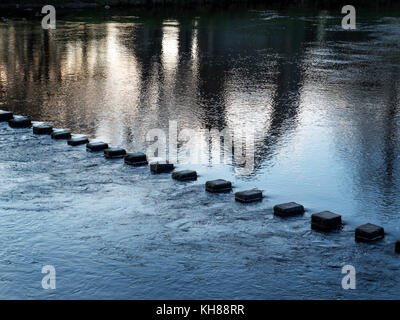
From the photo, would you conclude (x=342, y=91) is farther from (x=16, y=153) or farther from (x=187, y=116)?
(x=16, y=153)

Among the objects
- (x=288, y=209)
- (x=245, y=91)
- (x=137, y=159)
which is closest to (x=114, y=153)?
(x=137, y=159)

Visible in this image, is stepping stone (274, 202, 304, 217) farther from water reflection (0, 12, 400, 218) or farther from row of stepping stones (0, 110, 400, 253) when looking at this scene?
water reflection (0, 12, 400, 218)

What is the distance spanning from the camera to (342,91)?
14.7m

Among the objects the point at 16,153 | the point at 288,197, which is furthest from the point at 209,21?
the point at 288,197

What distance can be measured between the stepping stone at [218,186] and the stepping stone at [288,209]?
1022 mm

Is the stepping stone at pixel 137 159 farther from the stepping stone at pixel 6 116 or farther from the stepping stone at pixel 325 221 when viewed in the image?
the stepping stone at pixel 6 116

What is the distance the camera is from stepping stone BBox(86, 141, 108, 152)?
1066 cm

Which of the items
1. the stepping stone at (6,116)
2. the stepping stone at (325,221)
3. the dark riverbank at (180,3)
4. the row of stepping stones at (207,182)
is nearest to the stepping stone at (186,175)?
the row of stepping stones at (207,182)

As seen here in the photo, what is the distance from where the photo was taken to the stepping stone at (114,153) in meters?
10.3

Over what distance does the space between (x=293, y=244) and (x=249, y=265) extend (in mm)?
709

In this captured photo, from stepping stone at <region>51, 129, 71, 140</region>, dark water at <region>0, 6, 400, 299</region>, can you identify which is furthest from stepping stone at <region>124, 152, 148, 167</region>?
stepping stone at <region>51, 129, 71, 140</region>

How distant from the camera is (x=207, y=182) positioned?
8.86 meters

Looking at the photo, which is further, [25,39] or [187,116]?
[25,39]
